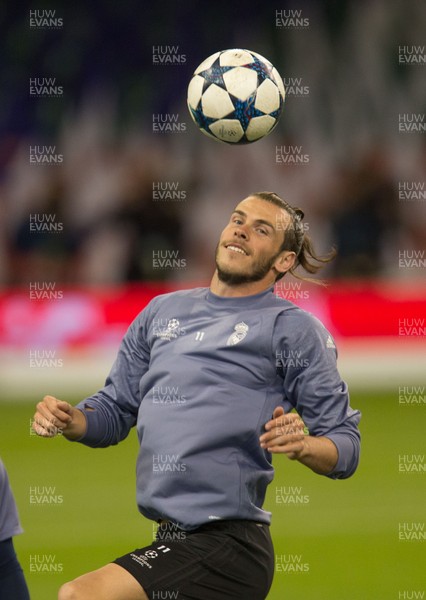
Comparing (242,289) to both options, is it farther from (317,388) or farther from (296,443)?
(296,443)

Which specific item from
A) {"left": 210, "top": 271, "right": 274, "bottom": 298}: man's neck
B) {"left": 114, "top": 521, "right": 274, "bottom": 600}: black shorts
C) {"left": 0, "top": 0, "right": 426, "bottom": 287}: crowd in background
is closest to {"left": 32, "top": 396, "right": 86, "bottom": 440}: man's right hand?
{"left": 114, "top": 521, "right": 274, "bottom": 600}: black shorts

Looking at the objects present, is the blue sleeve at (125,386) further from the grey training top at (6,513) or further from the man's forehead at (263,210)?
the man's forehead at (263,210)

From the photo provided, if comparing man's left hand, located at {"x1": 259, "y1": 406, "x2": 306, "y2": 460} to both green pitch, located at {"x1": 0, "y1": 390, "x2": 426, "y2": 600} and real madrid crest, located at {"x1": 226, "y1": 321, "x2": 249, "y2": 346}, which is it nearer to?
real madrid crest, located at {"x1": 226, "y1": 321, "x2": 249, "y2": 346}

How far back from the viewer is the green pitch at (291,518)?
21.0 ft

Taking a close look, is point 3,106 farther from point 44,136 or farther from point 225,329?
point 225,329

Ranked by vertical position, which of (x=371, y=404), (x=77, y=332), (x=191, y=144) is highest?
(x=191, y=144)

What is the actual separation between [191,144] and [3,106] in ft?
9.40

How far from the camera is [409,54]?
1702cm

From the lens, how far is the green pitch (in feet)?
21.0

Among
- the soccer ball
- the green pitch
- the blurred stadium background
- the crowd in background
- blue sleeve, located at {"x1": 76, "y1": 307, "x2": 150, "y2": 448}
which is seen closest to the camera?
blue sleeve, located at {"x1": 76, "y1": 307, "x2": 150, "y2": 448}

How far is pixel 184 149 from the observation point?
1636 cm

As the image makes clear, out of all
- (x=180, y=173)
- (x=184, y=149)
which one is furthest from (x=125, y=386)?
(x=184, y=149)

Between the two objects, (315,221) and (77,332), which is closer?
(77,332)

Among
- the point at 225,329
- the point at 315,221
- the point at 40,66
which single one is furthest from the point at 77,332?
the point at 225,329
